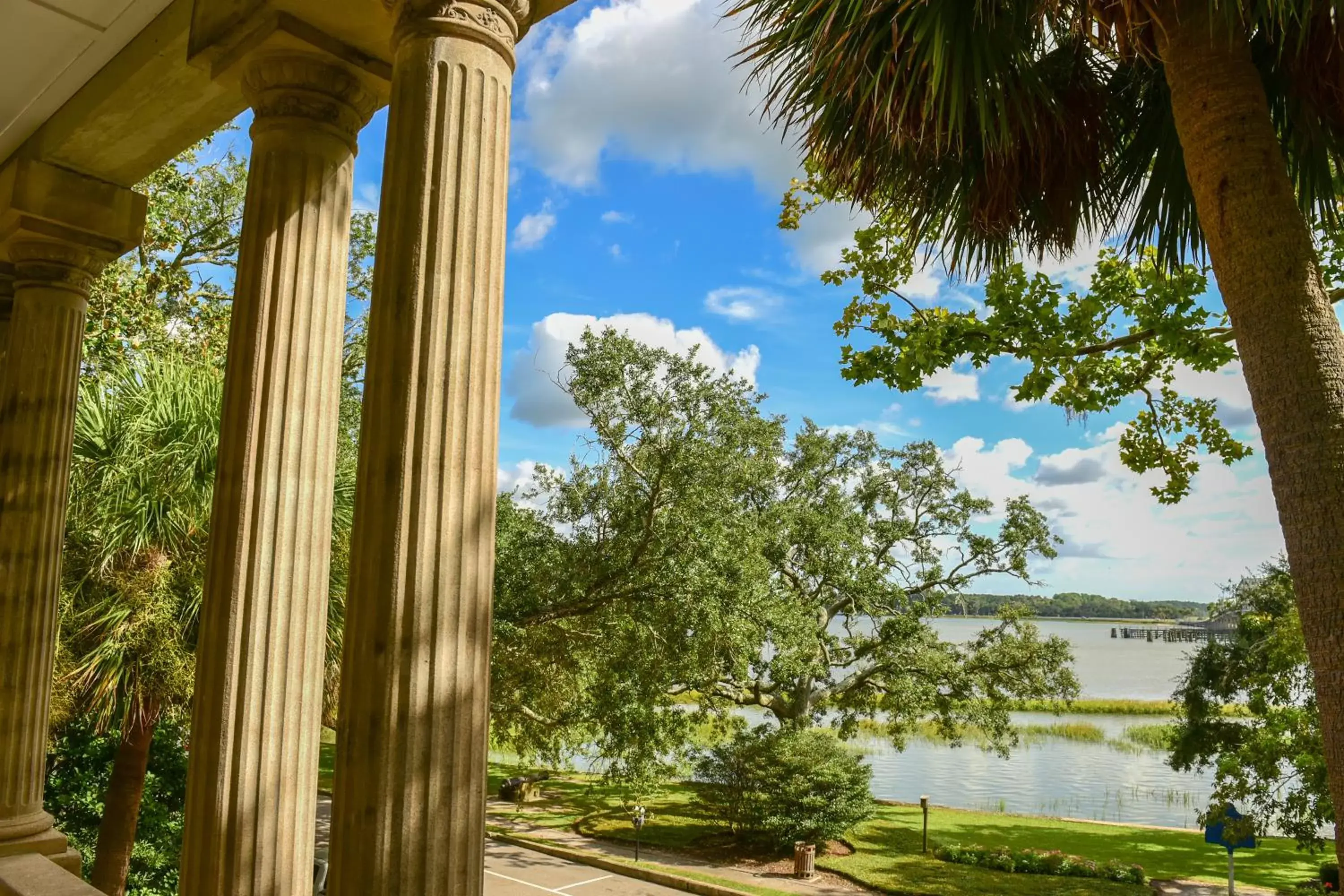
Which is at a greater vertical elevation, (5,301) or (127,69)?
(127,69)

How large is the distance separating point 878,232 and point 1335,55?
19.2 feet

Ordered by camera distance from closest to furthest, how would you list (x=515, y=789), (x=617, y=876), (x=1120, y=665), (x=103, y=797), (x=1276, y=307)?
1. (x=1276, y=307)
2. (x=103, y=797)
3. (x=617, y=876)
4. (x=515, y=789)
5. (x=1120, y=665)

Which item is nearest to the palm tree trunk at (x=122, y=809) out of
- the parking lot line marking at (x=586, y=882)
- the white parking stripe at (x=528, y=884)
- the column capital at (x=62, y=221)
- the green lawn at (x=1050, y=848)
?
the column capital at (x=62, y=221)

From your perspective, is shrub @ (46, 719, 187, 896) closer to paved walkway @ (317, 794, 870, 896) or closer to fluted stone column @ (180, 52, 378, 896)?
paved walkway @ (317, 794, 870, 896)

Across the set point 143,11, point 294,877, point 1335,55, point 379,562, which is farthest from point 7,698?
point 1335,55

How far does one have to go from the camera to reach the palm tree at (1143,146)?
4230mm

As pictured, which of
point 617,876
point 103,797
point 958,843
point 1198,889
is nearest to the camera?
point 103,797

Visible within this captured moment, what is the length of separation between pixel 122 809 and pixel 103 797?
2.38m

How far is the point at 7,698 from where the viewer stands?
6.39 m

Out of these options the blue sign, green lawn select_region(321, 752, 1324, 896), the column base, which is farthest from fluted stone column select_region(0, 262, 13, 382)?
green lawn select_region(321, 752, 1324, 896)

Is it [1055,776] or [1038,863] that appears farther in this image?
[1055,776]

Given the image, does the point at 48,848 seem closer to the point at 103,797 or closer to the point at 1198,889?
the point at 103,797

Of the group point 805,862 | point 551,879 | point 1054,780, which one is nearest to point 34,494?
point 551,879

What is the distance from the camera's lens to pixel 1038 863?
23.0m
